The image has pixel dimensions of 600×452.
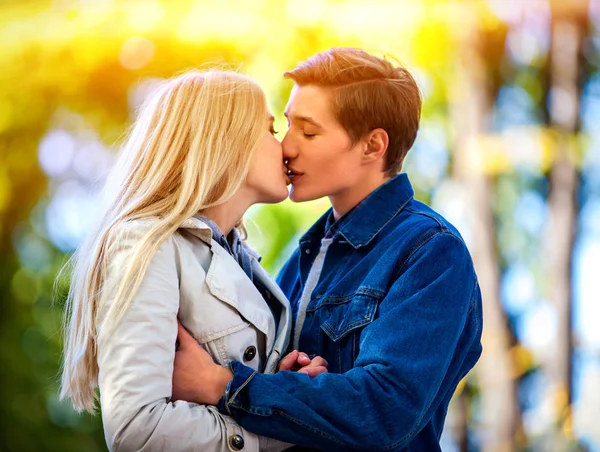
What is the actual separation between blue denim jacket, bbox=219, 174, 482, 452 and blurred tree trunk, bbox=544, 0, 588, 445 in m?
2.58

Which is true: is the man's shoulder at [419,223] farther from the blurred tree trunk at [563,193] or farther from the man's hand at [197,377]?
the blurred tree trunk at [563,193]

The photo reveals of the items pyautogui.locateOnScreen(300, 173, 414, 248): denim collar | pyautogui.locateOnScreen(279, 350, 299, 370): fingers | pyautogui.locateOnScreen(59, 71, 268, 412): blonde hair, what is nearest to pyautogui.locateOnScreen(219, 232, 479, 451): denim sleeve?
pyautogui.locateOnScreen(279, 350, 299, 370): fingers

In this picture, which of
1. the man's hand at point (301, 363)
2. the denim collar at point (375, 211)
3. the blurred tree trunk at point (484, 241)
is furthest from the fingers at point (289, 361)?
the blurred tree trunk at point (484, 241)

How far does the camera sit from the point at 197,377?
5.15 feet

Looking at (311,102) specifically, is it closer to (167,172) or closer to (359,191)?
(359,191)

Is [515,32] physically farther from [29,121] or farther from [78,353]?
[78,353]

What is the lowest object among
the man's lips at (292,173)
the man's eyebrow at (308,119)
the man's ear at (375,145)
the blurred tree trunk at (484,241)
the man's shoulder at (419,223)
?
the blurred tree trunk at (484,241)

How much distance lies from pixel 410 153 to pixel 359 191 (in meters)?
2.56

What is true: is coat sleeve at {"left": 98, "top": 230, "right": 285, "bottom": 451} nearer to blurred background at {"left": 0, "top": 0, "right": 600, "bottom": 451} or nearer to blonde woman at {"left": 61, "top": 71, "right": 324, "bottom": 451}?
blonde woman at {"left": 61, "top": 71, "right": 324, "bottom": 451}

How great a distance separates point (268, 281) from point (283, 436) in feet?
1.40

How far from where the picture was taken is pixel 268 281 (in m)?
1.86

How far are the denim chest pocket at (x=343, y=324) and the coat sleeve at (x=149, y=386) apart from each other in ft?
0.95

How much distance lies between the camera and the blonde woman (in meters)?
1.49

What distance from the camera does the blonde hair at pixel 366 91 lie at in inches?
75.0
